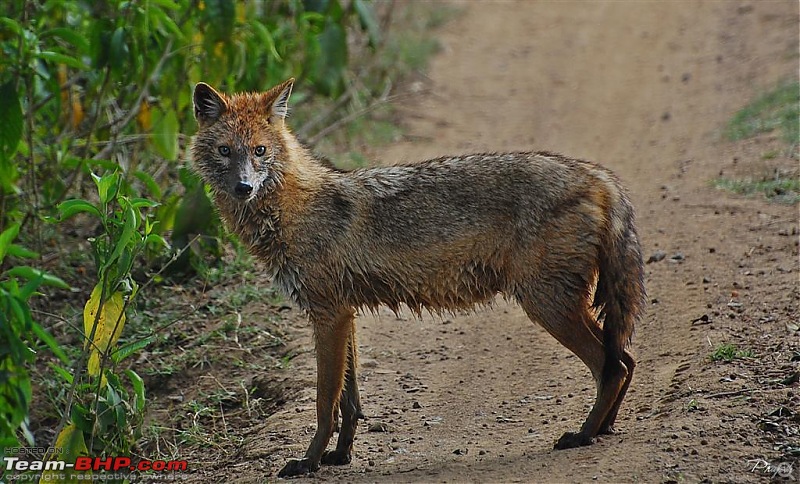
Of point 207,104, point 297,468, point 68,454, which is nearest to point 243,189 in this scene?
point 207,104

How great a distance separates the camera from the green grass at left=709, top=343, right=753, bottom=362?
6309 mm

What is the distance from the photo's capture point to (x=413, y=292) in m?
6.10

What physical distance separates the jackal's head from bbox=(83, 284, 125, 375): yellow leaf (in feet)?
3.04

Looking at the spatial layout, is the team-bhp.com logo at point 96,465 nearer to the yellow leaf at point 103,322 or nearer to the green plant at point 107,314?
the green plant at point 107,314

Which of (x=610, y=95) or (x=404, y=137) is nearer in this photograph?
(x=404, y=137)

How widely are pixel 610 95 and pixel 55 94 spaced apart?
793 centimetres

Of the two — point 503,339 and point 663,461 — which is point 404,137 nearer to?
point 503,339

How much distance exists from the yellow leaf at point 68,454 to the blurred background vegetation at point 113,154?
1 centimetres

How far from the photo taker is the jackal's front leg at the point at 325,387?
585 centimetres

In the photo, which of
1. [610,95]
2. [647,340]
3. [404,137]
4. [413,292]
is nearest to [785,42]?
[610,95]

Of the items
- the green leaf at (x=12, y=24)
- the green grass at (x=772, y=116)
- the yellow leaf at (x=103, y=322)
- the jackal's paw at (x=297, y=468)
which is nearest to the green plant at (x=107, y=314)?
the yellow leaf at (x=103, y=322)

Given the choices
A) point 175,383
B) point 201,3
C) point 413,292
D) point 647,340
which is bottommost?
point 175,383

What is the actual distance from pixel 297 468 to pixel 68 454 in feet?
4.04

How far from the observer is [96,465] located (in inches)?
227
